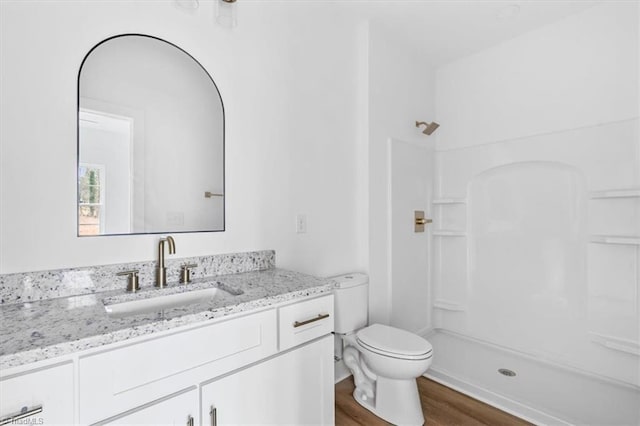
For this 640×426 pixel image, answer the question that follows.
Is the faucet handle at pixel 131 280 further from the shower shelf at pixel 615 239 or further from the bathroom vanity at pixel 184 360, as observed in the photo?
the shower shelf at pixel 615 239

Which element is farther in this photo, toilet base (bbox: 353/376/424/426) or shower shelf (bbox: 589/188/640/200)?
shower shelf (bbox: 589/188/640/200)

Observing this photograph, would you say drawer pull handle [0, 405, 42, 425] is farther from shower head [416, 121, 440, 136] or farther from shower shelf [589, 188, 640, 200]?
shower shelf [589, 188, 640, 200]

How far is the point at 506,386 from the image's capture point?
2.06 m

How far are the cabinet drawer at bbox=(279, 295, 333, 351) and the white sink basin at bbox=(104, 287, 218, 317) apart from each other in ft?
1.26

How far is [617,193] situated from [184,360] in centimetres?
252

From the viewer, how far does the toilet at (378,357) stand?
1651 millimetres

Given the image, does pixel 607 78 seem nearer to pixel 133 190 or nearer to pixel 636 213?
pixel 636 213

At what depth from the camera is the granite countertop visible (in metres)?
0.75

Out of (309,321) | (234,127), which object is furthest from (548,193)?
(234,127)

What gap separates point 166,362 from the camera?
94cm

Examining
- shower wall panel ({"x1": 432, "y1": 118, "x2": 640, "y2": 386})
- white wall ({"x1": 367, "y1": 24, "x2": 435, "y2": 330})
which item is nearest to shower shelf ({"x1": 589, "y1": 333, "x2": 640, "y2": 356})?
shower wall panel ({"x1": 432, "y1": 118, "x2": 640, "y2": 386})

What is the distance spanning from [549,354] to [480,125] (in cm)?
182

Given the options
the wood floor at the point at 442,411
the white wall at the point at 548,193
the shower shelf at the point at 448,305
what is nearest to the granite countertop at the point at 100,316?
the wood floor at the point at 442,411

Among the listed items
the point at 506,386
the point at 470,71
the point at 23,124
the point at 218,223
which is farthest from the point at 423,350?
the point at 470,71
